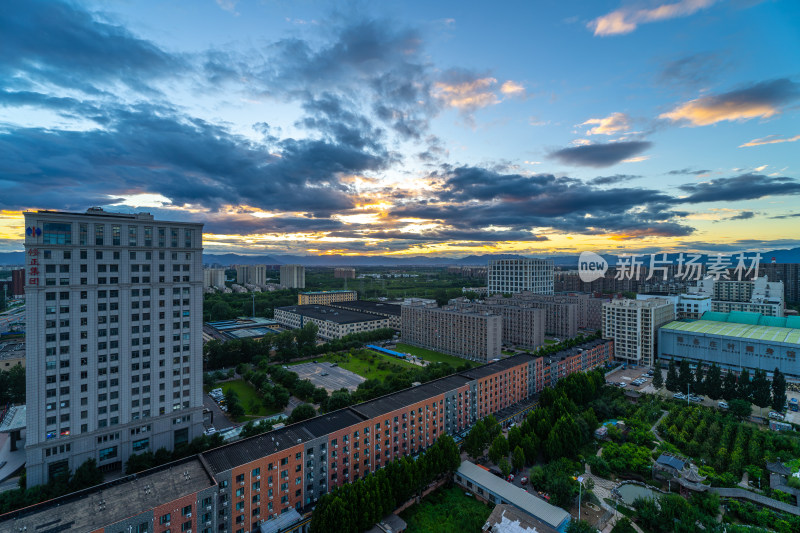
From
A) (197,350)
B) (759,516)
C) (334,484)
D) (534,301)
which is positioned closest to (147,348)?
(197,350)

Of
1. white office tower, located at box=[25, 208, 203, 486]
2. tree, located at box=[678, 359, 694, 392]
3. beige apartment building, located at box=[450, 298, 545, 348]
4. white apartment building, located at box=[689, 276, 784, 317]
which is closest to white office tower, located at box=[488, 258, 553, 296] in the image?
beige apartment building, located at box=[450, 298, 545, 348]

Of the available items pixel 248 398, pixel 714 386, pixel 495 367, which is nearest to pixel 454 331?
pixel 495 367

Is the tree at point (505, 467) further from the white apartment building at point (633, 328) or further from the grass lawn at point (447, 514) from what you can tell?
the white apartment building at point (633, 328)

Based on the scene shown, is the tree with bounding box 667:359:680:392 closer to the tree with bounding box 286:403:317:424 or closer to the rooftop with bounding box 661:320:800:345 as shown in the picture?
the rooftop with bounding box 661:320:800:345

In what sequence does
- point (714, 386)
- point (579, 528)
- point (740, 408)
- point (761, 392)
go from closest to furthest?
1. point (579, 528)
2. point (740, 408)
3. point (761, 392)
4. point (714, 386)

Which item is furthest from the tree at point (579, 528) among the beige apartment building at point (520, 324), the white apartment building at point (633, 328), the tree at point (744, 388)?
the beige apartment building at point (520, 324)

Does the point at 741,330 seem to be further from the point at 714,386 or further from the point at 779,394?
the point at 714,386

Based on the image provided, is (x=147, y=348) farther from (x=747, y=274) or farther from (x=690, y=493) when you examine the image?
(x=747, y=274)
